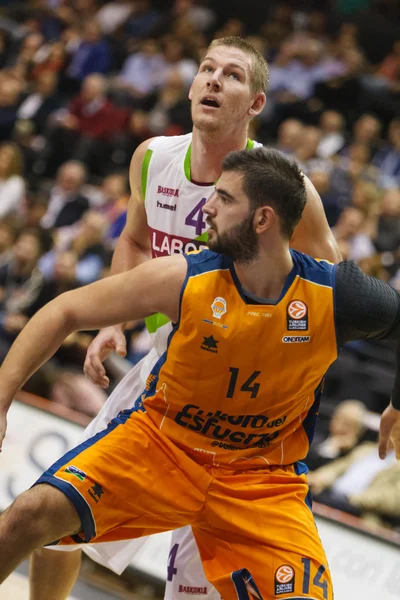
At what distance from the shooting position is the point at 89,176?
10797mm

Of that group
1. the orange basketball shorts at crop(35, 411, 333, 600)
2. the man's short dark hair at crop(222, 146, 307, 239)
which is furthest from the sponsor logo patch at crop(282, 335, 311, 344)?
the orange basketball shorts at crop(35, 411, 333, 600)

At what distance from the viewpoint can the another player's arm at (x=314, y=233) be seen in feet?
11.9

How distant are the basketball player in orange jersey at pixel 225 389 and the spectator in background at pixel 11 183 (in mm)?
6654

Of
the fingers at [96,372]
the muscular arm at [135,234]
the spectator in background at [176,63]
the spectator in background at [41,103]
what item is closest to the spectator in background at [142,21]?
the spectator in background at [176,63]

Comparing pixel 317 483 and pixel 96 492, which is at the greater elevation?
pixel 96 492

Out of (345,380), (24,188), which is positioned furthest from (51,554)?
(24,188)

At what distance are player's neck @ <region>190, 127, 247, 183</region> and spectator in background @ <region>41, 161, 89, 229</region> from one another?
5867mm

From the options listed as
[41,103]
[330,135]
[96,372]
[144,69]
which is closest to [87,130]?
[41,103]

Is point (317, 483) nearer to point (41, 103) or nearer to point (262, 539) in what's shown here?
point (262, 539)

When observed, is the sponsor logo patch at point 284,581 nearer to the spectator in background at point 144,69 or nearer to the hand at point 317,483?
the hand at point 317,483

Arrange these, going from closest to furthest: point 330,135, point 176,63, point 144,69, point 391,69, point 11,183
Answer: point 11,183, point 330,135, point 391,69, point 176,63, point 144,69

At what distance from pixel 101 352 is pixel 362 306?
1.30 metres

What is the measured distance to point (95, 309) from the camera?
313 centimetres

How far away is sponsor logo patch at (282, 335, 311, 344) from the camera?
10.5 feet
